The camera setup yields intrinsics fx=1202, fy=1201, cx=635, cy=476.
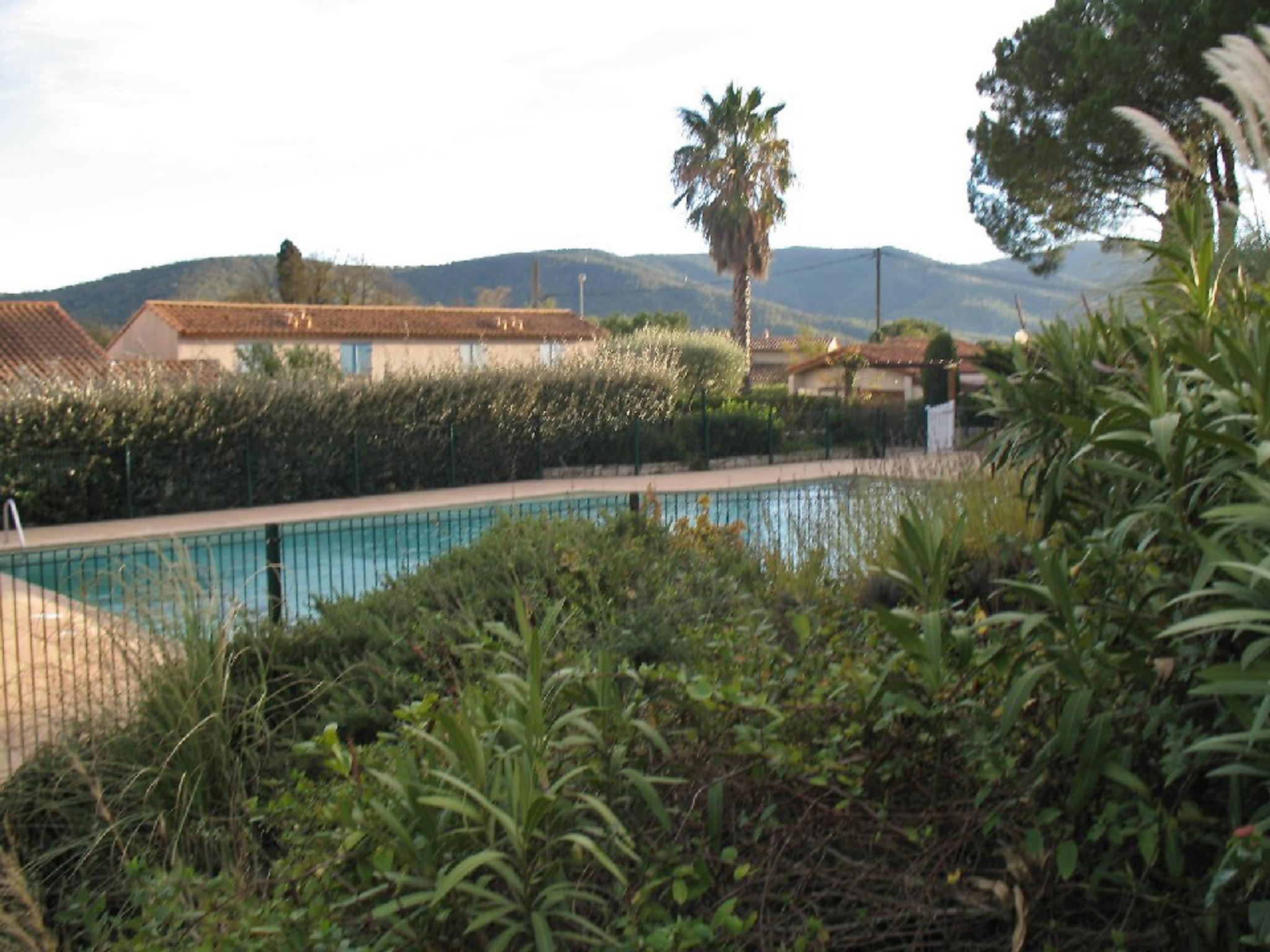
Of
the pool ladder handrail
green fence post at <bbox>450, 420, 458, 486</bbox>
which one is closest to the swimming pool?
the pool ladder handrail

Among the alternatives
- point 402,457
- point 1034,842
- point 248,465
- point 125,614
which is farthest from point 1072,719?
point 402,457

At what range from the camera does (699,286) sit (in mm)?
93188

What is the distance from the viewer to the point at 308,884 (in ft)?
7.79

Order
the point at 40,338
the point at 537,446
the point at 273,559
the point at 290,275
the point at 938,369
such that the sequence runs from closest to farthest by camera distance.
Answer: the point at 273,559, the point at 537,446, the point at 40,338, the point at 938,369, the point at 290,275

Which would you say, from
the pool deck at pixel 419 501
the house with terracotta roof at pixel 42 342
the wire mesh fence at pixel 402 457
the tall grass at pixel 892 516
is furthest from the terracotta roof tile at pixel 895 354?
the tall grass at pixel 892 516

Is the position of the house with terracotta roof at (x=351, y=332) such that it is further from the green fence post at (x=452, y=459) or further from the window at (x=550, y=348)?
the green fence post at (x=452, y=459)

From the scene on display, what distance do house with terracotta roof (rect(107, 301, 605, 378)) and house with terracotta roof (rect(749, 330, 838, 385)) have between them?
752cm

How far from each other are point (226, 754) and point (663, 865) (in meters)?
2.23

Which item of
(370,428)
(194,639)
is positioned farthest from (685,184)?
(194,639)

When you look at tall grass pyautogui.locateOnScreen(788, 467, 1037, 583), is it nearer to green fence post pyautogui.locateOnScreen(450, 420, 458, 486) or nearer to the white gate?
green fence post pyautogui.locateOnScreen(450, 420, 458, 486)

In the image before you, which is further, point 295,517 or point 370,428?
point 370,428

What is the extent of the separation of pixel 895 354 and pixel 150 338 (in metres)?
26.5

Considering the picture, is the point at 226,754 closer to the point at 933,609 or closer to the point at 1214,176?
the point at 933,609

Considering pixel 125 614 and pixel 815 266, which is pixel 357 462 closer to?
pixel 125 614
